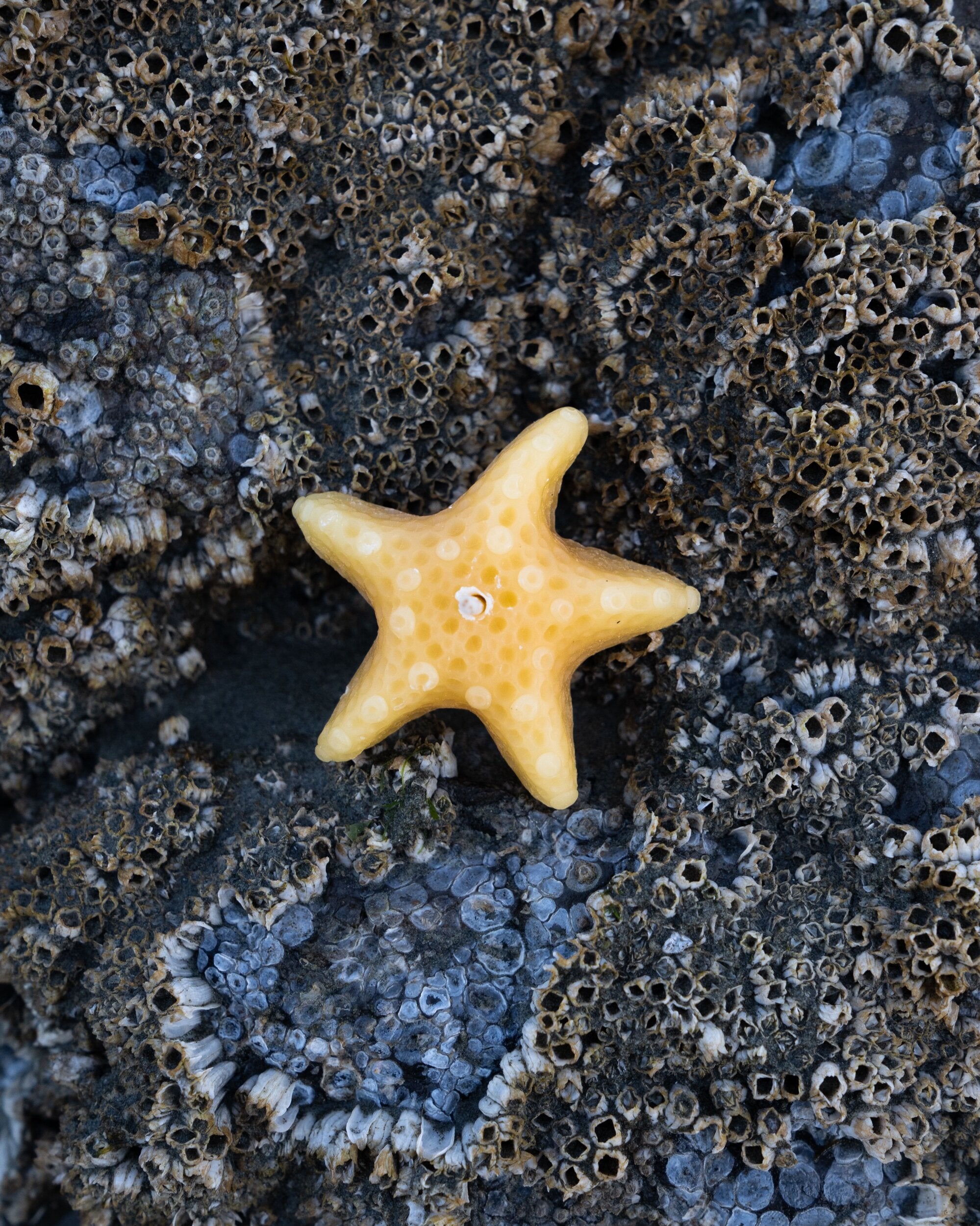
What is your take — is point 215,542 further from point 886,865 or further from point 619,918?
point 886,865

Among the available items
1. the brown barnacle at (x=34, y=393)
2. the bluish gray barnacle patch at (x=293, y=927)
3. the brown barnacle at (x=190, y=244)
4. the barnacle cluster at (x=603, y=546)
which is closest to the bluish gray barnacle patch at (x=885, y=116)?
the barnacle cluster at (x=603, y=546)

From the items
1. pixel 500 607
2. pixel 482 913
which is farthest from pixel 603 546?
pixel 482 913

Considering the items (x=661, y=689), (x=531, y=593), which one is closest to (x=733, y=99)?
(x=531, y=593)

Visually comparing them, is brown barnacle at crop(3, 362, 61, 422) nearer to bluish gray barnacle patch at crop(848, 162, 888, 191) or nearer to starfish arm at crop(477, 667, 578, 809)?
starfish arm at crop(477, 667, 578, 809)

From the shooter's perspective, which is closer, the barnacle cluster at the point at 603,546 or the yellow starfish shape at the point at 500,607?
the barnacle cluster at the point at 603,546

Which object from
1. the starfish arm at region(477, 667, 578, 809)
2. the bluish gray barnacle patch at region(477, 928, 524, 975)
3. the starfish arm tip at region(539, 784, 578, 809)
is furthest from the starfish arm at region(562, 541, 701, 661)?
the bluish gray barnacle patch at region(477, 928, 524, 975)

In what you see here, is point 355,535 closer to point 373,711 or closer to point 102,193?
point 373,711

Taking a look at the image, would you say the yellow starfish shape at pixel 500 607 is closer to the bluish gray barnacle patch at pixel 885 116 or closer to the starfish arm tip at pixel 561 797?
the starfish arm tip at pixel 561 797
